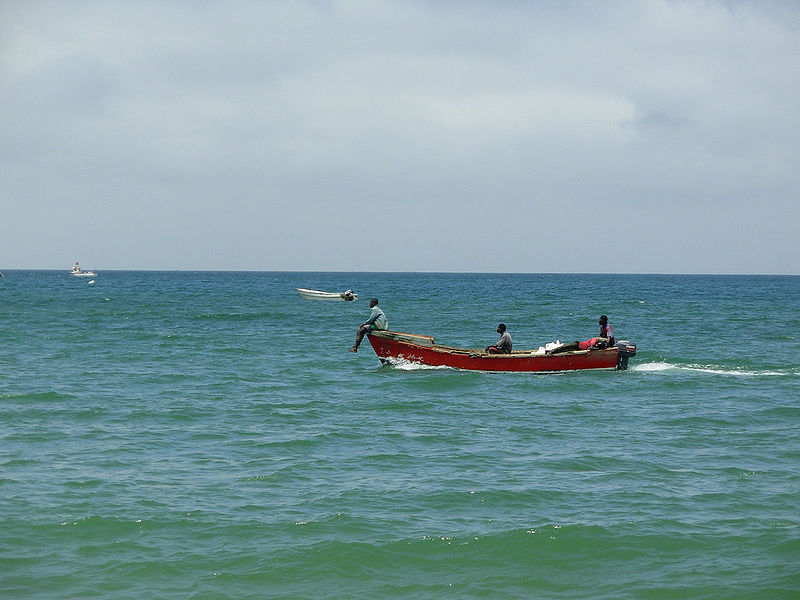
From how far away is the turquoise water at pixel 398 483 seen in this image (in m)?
9.12

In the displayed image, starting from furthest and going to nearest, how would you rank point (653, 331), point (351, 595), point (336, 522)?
point (653, 331)
point (336, 522)
point (351, 595)

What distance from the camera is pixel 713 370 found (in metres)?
25.9

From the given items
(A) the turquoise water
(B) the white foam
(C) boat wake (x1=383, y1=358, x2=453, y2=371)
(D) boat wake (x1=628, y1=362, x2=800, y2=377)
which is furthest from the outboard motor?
(C) boat wake (x1=383, y1=358, x2=453, y2=371)

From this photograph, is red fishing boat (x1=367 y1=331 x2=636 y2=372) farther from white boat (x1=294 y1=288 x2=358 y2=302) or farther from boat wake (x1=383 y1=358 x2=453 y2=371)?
white boat (x1=294 y1=288 x2=358 y2=302)

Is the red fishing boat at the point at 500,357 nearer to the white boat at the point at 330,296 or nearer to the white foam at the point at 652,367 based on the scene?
the white foam at the point at 652,367

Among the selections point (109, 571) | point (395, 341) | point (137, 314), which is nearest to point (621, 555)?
point (109, 571)

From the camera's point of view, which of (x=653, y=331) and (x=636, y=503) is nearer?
(x=636, y=503)

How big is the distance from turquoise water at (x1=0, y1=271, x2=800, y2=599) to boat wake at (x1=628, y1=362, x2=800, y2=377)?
0.88 feet

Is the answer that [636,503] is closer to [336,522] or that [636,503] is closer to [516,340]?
[336,522]

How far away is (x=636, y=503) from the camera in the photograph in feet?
37.3

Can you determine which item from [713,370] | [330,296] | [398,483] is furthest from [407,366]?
[330,296]

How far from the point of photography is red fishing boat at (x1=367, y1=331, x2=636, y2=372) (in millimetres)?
23938

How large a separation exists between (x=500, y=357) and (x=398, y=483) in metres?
11.9

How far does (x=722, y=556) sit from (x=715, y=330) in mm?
36175
